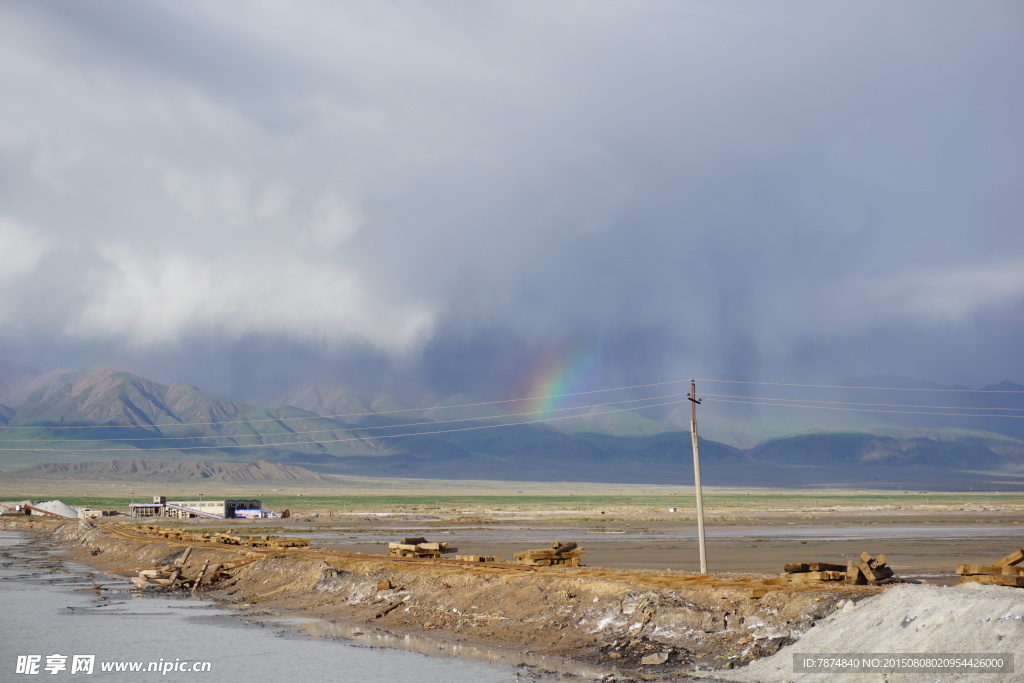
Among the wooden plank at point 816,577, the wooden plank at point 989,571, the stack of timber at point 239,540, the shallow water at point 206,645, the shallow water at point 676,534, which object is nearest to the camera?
the shallow water at point 206,645

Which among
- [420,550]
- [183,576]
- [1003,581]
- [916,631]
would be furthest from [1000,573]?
[183,576]

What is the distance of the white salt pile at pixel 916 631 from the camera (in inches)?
743

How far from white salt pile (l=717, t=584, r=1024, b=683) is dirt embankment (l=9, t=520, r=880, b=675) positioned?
0.92m

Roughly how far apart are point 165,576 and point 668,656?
30930 millimetres

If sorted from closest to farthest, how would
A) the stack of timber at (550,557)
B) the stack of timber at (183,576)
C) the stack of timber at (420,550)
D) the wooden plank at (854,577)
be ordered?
the wooden plank at (854,577), the stack of timber at (550,557), the stack of timber at (183,576), the stack of timber at (420,550)

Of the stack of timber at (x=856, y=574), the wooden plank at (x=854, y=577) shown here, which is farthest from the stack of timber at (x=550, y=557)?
the wooden plank at (x=854, y=577)

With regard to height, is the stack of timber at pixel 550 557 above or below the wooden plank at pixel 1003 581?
below

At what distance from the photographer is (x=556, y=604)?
2964cm

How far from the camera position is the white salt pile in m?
18.9

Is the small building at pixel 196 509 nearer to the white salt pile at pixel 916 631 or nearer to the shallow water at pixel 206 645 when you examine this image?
the shallow water at pixel 206 645

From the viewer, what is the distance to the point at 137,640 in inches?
1126

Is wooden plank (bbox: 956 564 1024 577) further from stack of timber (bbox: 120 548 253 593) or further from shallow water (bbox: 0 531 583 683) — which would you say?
stack of timber (bbox: 120 548 253 593)

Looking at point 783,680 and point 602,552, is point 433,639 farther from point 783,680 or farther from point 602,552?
point 602,552

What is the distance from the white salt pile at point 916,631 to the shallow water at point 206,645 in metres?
7.24
